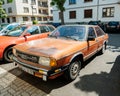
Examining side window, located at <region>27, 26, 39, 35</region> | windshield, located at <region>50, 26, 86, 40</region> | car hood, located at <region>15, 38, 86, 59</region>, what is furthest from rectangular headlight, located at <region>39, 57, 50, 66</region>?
side window, located at <region>27, 26, 39, 35</region>

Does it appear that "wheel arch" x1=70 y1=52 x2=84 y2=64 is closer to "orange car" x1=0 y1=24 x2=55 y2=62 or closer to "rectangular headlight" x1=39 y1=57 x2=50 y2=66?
"rectangular headlight" x1=39 y1=57 x2=50 y2=66

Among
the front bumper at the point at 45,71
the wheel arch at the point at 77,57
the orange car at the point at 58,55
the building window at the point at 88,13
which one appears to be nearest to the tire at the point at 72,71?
the orange car at the point at 58,55

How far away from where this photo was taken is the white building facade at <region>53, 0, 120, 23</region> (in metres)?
21.0

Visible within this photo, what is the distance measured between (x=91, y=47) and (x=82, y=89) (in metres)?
1.86

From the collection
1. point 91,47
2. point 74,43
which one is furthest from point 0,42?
point 91,47

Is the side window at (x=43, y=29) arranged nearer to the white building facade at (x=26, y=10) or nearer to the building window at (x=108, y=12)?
the building window at (x=108, y=12)

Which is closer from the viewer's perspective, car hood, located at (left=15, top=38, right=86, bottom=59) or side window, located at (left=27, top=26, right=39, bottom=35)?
car hood, located at (left=15, top=38, right=86, bottom=59)

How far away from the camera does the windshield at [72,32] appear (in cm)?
441

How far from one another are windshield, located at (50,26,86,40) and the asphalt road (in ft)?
4.13

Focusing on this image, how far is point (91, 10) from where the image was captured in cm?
2334

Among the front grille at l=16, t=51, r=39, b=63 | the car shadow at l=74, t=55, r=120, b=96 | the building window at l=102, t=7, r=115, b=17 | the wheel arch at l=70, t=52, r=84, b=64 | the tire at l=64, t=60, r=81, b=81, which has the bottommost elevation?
the car shadow at l=74, t=55, r=120, b=96

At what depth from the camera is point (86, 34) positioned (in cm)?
444

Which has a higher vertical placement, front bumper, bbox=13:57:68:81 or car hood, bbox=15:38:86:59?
car hood, bbox=15:38:86:59

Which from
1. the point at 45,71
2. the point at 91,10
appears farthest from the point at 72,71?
the point at 91,10
